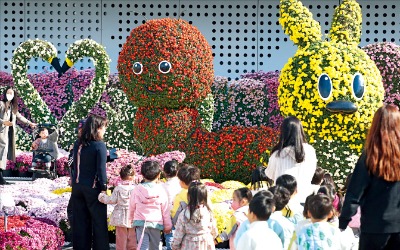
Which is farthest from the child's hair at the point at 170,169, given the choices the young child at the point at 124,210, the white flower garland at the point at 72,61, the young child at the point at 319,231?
the white flower garland at the point at 72,61

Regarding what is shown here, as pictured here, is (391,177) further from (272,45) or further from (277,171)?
(272,45)

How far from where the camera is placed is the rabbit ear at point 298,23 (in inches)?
434

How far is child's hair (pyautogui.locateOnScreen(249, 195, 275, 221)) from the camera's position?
→ 498cm

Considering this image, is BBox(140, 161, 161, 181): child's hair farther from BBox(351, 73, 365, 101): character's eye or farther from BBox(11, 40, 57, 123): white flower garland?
BBox(11, 40, 57, 123): white flower garland

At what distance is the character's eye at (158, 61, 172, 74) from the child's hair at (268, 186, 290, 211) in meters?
6.38

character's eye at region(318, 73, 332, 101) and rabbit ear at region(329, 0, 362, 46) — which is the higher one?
rabbit ear at region(329, 0, 362, 46)

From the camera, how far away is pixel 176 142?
39.8 ft

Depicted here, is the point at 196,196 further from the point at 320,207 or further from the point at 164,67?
the point at 164,67

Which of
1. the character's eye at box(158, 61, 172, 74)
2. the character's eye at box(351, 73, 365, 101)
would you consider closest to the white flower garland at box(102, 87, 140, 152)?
the character's eye at box(158, 61, 172, 74)

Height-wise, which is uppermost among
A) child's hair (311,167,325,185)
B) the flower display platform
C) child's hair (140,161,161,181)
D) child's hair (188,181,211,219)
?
child's hair (140,161,161,181)

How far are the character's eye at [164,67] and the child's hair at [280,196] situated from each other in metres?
6.38

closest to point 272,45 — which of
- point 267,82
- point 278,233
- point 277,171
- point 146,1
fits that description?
point 267,82

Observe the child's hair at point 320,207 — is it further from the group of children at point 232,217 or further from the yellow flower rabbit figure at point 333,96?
the yellow flower rabbit figure at point 333,96

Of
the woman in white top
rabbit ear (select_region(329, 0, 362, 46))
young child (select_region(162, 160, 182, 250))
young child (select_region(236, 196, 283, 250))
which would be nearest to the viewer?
young child (select_region(236, 196, 283, 250))
